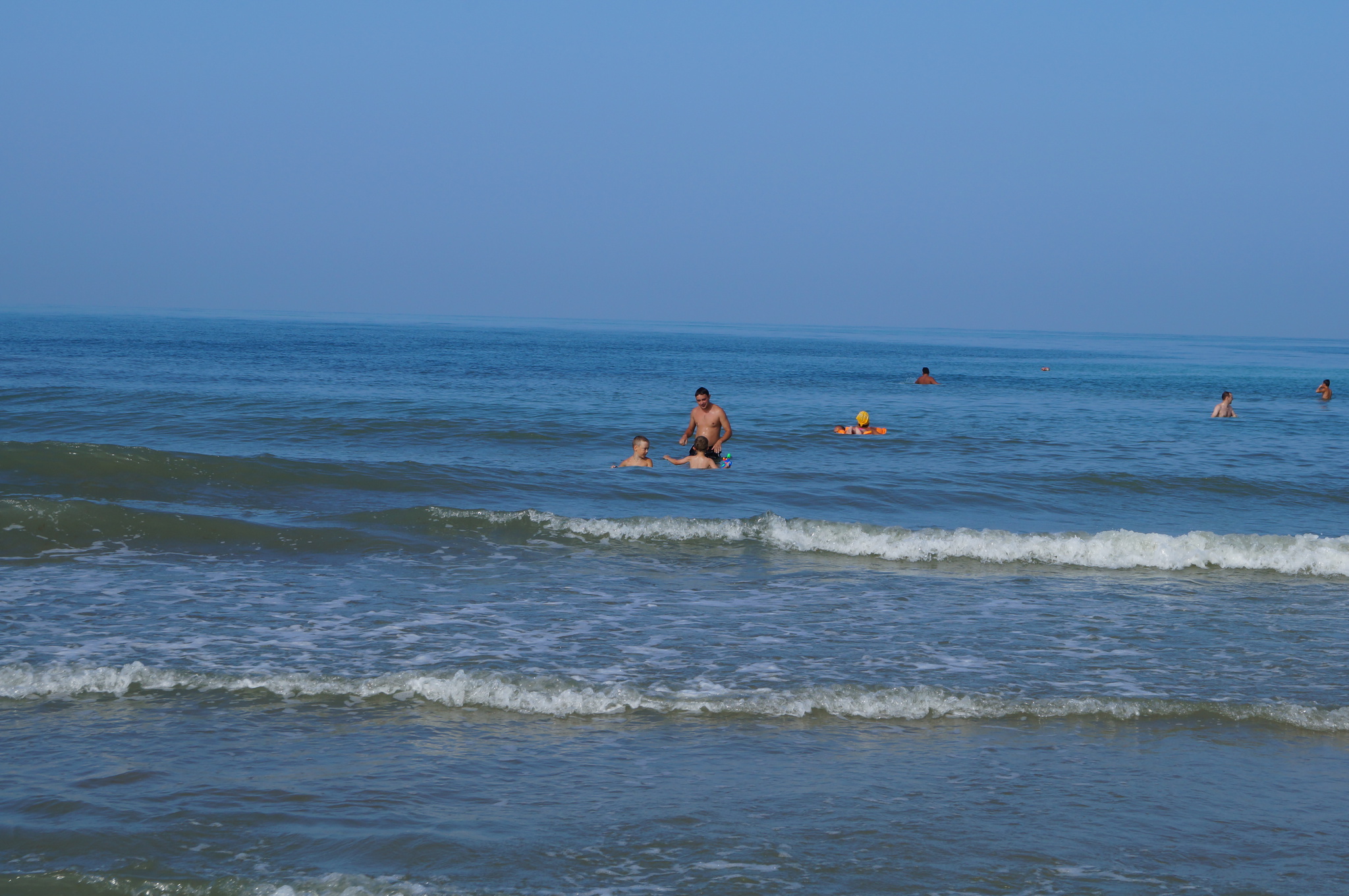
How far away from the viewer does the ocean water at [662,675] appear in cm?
478

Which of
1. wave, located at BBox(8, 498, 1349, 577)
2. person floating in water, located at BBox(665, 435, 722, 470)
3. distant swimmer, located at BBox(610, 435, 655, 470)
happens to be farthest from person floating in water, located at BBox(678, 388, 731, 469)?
wave, located at BBox(8, 498, 1349, 577)

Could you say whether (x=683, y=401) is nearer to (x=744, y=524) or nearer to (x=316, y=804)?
(x=744, y=524)

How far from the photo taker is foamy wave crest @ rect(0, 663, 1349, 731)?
6770mm

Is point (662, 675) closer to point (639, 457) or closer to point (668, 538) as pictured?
point (668, 538)

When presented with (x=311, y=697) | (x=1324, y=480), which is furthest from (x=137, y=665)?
(x=1324, y=480)

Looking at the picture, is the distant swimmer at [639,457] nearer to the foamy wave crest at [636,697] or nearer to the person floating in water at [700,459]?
the person floating in water at [700,459]

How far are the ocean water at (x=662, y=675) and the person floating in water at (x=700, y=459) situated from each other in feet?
1.35

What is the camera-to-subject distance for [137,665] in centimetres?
710

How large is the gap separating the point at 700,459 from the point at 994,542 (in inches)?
284

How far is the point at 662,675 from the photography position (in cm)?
745

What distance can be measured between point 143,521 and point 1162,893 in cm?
1192

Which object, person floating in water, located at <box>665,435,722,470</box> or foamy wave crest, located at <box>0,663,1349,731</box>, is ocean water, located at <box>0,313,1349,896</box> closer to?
foamy wave crest, located at <box>0,663,1349,731</box>

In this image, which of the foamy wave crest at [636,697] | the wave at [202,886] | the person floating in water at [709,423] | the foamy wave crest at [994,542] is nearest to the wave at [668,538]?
the foamy wave crest at [994,542]

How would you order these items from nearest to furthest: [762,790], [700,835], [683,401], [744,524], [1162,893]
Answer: [1162,893] → [700,835] → [762,790] → [744,524] → [683,401]
